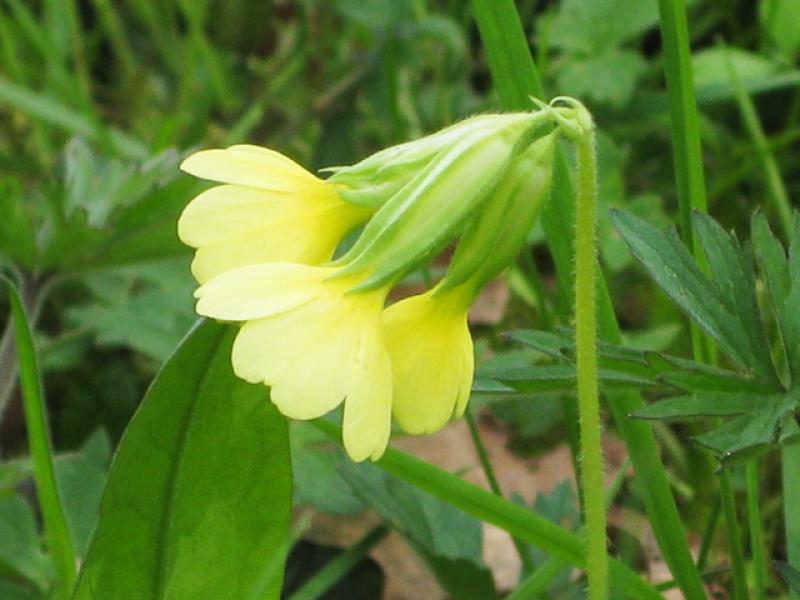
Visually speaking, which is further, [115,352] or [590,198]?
[115,352]

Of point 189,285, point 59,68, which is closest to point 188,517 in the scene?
point 189,285

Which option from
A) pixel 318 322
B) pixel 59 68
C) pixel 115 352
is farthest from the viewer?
pixel 59 68

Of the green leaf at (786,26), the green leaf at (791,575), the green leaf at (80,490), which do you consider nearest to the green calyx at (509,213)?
the green leaf at (791,575)

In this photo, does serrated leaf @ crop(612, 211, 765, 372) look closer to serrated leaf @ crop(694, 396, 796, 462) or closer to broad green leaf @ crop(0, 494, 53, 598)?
serrated leaf @ crop(694, 396, 796, 462)

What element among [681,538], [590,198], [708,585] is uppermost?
[590,198]

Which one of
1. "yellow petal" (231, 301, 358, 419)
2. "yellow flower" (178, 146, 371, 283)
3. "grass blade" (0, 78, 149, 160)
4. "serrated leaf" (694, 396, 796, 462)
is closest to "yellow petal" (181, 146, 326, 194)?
"yellow flower" (178, 146, 371, 283)

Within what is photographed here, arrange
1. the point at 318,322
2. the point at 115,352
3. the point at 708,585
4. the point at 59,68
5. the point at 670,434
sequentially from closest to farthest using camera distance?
the point at 318,322, the point at 708,585, the point at 670,434, the point at 115,352, the point at 59,68

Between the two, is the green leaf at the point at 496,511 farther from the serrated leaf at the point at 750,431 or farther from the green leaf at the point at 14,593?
the green leaf at the point at 14,593

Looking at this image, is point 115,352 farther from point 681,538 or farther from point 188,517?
point 681,538
